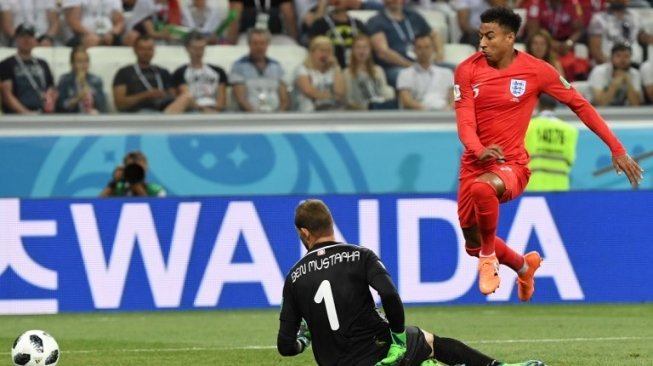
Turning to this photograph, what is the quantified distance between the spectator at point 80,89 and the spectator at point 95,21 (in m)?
0.41

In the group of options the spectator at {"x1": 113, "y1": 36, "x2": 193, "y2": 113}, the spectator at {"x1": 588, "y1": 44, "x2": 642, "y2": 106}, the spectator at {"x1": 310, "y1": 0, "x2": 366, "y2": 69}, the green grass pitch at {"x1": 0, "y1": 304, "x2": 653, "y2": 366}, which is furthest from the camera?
the spectator at {"x1": 588, "y1": 44, "x2": 642, "y2": 106}

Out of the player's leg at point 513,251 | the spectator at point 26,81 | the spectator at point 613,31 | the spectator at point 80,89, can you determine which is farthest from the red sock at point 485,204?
the spectator at point 613,31

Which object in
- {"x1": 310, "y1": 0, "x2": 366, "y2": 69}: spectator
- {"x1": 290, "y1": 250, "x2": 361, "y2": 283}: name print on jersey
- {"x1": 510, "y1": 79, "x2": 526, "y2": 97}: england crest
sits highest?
{"x1": 510, "y1": 79, "x2": 526, "y2": 97}: england crest

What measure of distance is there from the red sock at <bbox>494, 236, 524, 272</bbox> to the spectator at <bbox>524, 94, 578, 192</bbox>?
17.2 feet

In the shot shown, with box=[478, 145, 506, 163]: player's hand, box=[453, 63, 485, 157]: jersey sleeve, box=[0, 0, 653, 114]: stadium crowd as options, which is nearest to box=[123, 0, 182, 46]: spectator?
box=[0, 0, 653, 114]: stadium crowd

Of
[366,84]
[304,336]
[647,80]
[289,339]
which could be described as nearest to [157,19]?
[366,84]

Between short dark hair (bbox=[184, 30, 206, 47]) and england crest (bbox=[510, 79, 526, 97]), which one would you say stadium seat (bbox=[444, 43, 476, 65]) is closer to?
short dark hair (bbox=[184, 30, 206, 47])

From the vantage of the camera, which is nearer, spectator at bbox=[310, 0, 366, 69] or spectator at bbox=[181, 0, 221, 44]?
spectator at bbox=[310, 0, 366, 69]

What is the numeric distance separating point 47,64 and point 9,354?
7.02 meters

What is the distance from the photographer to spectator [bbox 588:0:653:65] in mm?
18719

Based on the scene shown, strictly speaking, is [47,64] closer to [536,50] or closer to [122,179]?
[122,179]

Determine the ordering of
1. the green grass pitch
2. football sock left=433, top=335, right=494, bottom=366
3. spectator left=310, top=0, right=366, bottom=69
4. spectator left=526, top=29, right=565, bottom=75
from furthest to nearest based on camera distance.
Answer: spectator left=310, top=0, right=366, bottom=69 < spectator left=526, top=29, right=565, bottom=75 < the green grass pitch < football sock left=433, top=335, right=494, bottom=366

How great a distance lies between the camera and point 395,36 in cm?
1805

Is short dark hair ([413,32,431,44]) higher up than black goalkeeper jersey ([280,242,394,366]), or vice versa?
black goalkeeper jersey ([280,242,394,366])
